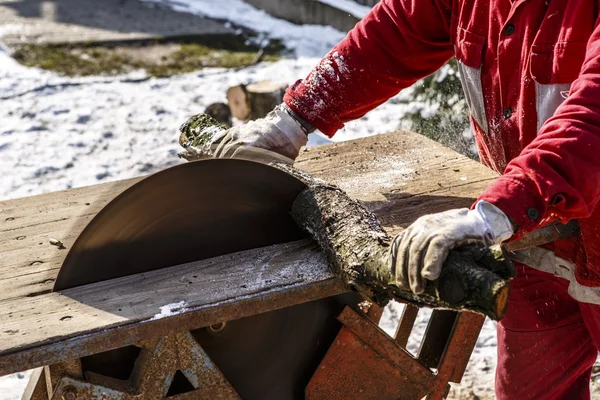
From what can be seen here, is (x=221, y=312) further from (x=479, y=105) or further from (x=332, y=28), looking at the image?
(x=332, y=28)

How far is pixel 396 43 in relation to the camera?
279cm

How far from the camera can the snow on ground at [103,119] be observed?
18.0 ft

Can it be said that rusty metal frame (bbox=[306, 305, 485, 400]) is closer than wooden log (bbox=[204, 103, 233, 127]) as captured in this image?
Yes

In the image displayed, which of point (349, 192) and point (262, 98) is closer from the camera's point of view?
point (349, 192)

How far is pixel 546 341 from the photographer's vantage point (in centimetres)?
268

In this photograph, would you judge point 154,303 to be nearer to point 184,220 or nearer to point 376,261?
point 184,220

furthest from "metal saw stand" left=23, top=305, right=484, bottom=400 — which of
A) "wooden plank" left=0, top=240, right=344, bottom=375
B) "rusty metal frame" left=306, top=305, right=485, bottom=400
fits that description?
"wooden plank" left=0, top=240, right=344, bottom=375

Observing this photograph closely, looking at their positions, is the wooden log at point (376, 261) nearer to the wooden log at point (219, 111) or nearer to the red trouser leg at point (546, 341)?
the red trouser leg at point (546, 341)

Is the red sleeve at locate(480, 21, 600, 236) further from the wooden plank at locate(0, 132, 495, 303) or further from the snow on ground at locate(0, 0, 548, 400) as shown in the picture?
the snow on ground at locate(0, 0, 548, 400)

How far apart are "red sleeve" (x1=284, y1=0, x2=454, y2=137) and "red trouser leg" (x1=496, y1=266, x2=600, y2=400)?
897 millimetres

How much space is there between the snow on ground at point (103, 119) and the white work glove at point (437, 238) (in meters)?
3.69

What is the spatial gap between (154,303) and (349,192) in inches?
38.9

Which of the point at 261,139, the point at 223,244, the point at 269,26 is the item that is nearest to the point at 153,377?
the point at 223,244

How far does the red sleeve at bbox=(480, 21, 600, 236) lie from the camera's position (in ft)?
6.09
